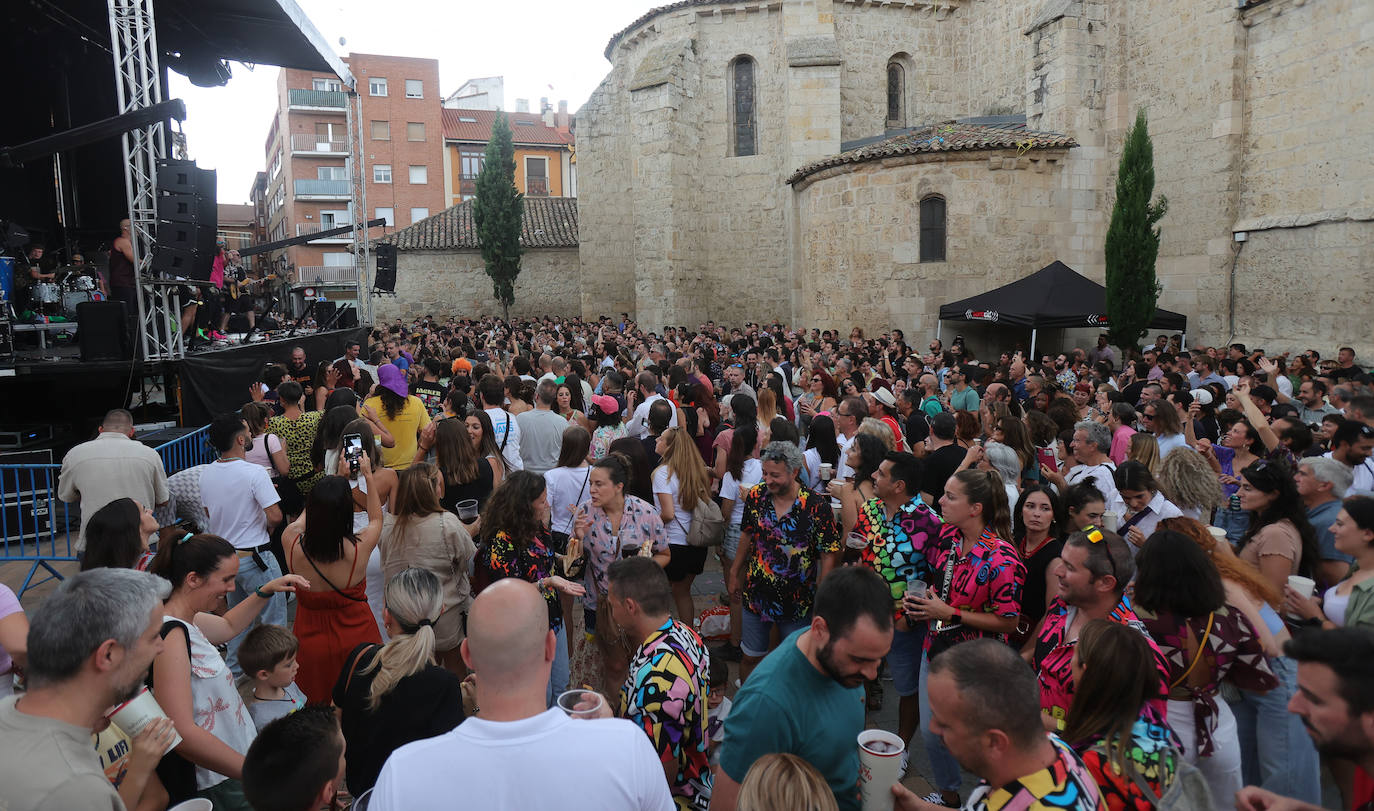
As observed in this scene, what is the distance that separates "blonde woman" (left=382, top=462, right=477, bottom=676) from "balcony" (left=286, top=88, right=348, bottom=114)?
4603cm

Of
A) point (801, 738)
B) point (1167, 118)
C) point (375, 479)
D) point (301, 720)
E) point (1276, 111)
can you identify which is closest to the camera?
point (301, 720)

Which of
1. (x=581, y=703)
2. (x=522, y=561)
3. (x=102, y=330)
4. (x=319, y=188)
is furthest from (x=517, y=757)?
(x=319, y=188)

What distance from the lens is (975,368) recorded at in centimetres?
1084

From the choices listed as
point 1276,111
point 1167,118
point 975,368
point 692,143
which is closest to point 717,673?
point 975,368

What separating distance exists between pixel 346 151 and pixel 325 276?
7.10m

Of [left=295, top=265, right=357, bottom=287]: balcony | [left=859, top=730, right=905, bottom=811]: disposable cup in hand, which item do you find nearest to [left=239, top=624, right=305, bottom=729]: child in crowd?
[left=859, top=730, right=905, bottom=811]: disposable cup in hand

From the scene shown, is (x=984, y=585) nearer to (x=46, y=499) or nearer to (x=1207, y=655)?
(x=1207, y=655)

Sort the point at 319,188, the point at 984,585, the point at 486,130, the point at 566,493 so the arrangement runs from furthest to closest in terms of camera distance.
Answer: the point at 486,130, the point at 319,188, the point at 566,493, the point at 984,585

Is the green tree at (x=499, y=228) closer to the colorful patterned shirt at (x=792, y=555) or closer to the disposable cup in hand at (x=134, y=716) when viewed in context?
the colorful patterned shirt at (x=792, y=555)

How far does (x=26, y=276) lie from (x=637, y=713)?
13.0 metres

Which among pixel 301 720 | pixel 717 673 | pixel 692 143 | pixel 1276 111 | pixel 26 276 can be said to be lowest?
pixel 717 673

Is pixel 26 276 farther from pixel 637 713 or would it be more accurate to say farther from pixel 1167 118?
pixel 1167 118

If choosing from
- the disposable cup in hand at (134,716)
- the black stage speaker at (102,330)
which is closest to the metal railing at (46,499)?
the black stage speaker at (102,330)

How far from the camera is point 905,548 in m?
4.15
